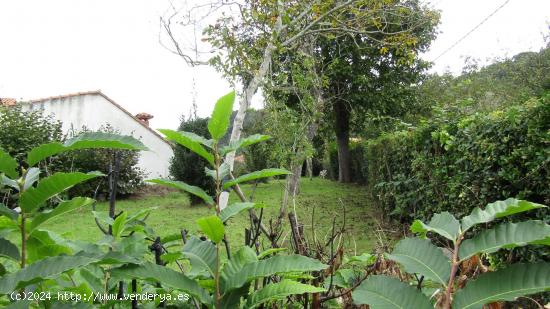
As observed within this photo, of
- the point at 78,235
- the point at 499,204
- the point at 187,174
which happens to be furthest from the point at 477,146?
the point at 187,174

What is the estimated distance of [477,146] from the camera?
5250 mm

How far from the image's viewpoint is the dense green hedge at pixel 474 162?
13.7 feet

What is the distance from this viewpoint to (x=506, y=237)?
0.85 meters

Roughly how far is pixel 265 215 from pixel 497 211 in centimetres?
936

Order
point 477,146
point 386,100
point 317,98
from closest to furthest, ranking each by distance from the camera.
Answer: point 477,146 → point 317,98 → point 386,100

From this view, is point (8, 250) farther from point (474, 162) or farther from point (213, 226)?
point (474, 162)

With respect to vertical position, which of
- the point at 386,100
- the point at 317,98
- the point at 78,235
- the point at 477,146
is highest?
the point at 386,100

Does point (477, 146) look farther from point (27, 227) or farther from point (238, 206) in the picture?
point (27, 227)

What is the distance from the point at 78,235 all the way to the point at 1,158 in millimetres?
8407

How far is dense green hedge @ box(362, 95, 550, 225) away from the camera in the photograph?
4.19 m

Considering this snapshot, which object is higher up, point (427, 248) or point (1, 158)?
point (1, 158)

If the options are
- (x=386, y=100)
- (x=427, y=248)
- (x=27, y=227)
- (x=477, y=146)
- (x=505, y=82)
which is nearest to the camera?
(x=427, y=248)

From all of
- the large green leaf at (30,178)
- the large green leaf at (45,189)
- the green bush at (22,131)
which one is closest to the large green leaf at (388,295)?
the large green leaf at (45,189)

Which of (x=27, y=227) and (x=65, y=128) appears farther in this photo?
(x=65, y=128)
